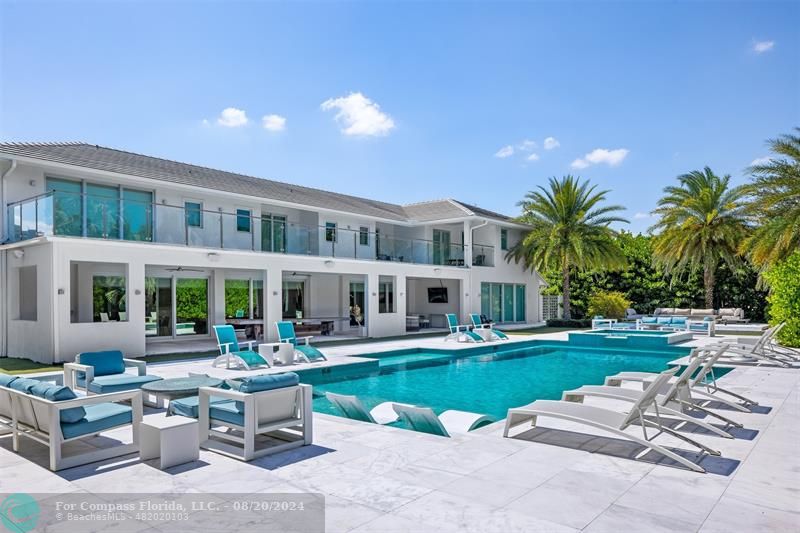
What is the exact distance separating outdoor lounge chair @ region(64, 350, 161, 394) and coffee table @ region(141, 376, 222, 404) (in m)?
0.58

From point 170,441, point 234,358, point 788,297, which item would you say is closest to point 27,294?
point 234,358

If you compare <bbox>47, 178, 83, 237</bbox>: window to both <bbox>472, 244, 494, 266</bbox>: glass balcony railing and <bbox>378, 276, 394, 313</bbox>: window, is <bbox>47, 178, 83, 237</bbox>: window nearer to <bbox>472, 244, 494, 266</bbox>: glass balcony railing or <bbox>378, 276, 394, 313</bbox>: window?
<bbox>378, 276, 394, 313</bbox>: window

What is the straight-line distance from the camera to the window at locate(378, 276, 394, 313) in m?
23.9

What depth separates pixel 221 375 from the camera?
12.2 meters

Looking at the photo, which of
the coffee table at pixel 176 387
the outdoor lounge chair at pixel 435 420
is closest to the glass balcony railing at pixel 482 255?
the outdoor lounge chair at pixel 435 420

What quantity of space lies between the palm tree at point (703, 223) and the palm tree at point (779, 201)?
8877 mm

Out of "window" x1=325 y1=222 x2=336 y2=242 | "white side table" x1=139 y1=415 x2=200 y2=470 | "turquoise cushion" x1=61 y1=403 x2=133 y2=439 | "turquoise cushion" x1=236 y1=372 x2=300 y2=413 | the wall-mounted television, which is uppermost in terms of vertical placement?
"window" x1=325 y1=222 x2=336 y2=242

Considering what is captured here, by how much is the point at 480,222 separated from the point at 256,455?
73.9ft

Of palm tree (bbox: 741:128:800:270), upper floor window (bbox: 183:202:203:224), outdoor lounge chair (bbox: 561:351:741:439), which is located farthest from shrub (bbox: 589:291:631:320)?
outdoor lounge chair (bbox: 561:351:741:439)

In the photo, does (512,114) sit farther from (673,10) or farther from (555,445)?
(555,445)

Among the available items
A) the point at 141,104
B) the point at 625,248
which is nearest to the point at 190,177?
the point at 141,104

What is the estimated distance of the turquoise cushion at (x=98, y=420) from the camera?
18.1 ft

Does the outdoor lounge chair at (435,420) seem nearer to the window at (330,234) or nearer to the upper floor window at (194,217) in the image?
the upper floor window at (194,217)

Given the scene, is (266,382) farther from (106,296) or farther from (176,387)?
(106,296)
